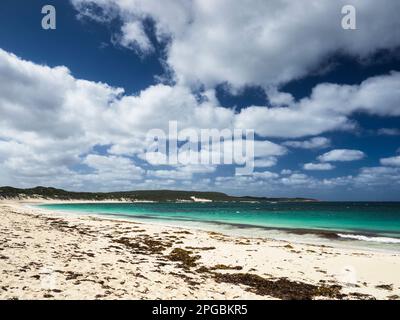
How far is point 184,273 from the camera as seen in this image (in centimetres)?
1357

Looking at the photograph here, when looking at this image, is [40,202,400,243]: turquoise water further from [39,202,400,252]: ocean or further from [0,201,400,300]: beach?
[0,201,400,300]: beach

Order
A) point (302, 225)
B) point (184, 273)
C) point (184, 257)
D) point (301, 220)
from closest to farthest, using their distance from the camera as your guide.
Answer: point (184, 273) → point (184, 257) → point (302, 225) → point (301, 220)

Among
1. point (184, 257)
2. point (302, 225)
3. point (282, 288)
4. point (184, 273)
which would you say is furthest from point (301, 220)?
point (184, 273)

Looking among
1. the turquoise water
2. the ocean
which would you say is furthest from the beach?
the turquoise water

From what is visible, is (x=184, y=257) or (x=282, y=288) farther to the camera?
(x=184, y=257)

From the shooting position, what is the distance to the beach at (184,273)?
1015 centimetres

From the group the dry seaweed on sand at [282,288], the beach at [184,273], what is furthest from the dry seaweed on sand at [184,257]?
the dry seaweed on sand at [282,288]

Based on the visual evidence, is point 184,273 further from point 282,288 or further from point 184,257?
point 282,288

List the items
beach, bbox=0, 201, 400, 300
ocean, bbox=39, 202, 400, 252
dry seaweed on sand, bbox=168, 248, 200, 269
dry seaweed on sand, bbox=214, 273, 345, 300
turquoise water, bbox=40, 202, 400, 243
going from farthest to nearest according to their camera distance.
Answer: turquoise water, bbox=40, 202, 400, 243
ocean, bbox=39, 202, 400, 252
dry seaweed on sand, bbox=168, 248, 200, 269
dry seaweed on sand, bbox=214, 273, 345, 300
beach, bbox=0, 201, 400, 300

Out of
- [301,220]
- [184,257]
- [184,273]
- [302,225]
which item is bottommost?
[301,220]

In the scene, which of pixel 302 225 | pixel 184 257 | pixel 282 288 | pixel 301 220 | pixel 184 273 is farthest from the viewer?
pixel 301 220

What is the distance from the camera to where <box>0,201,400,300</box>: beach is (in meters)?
10.1

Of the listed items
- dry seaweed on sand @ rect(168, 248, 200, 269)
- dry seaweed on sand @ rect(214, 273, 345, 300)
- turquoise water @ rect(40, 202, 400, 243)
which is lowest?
turquoise water @ rect(40, 202, 400, 243)
